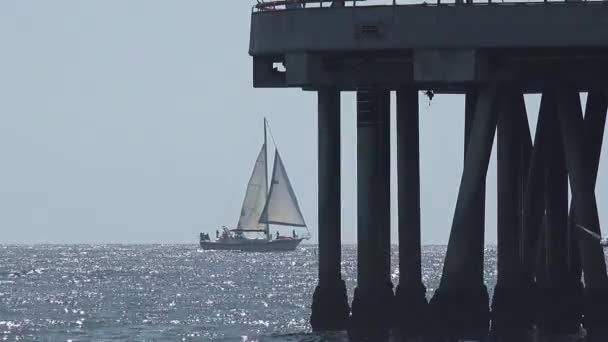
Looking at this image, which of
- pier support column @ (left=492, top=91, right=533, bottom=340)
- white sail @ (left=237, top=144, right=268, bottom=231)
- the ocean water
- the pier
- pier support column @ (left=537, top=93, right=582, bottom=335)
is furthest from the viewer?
white sail @ (left=237, top=144, right=268, bottom=231)

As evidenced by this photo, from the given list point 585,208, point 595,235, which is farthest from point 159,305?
point 595,235

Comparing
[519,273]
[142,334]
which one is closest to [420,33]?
[519,273]

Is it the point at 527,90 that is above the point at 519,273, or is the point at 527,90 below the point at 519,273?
above

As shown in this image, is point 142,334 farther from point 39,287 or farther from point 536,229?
point 39,287

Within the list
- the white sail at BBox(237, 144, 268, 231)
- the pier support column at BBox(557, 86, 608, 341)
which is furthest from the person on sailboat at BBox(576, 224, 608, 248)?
the white sail at BBox(237, 144, 268, 231)

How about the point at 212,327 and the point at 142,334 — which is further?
the point at 212,327

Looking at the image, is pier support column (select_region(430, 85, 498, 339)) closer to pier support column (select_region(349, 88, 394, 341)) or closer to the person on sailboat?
pier support column (select_region(349, 88, 394, 341))

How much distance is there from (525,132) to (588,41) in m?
9.58

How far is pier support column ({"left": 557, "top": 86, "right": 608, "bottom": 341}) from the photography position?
4597cm

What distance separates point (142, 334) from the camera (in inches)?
2496

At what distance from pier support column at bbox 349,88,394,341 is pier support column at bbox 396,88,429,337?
0.59 metres

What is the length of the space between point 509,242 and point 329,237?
4.30m

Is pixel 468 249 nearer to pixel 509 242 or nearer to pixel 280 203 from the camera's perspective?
pixel 509 242

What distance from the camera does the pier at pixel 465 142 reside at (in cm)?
4566
